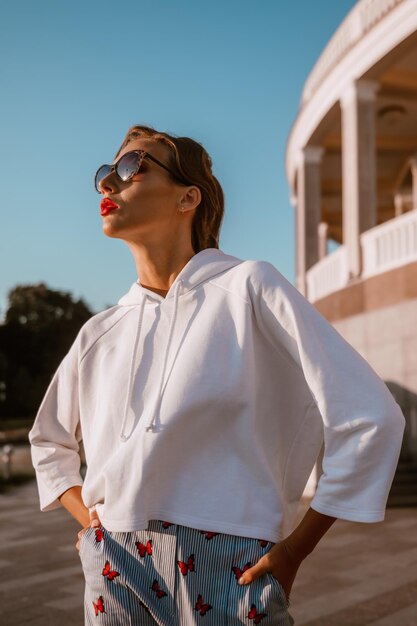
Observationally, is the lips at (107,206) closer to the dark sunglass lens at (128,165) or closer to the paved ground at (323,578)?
the dark sunglass lens at (128,165)

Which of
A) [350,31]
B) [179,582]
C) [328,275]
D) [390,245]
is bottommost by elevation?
[179,582]

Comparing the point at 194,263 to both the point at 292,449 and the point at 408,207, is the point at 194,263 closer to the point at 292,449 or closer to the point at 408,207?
the point at 292,449

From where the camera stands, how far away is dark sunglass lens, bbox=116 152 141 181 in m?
1.94

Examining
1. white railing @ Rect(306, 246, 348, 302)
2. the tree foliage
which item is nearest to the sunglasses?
white railing @ Rect(306, 246, 348, 302)

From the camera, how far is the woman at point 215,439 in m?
1.53

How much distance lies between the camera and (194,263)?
188 cm

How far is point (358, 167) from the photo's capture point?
14.2 metres

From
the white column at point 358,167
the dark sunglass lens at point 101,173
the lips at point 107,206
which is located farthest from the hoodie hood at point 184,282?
the white column at point 358,167

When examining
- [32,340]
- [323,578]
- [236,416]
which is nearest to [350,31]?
[323,578]

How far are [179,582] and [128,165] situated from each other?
1106 mm

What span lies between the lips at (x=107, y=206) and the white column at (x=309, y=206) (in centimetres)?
1634

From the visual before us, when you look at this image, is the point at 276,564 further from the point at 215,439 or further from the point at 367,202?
the point at 367,202

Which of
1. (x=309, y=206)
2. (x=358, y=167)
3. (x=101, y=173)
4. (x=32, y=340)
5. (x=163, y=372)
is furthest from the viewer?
(x=32, y=340)

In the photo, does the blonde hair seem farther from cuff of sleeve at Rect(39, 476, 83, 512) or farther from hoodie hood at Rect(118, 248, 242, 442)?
cuff of sleeve at Rect(39, 476, 83, 512)
